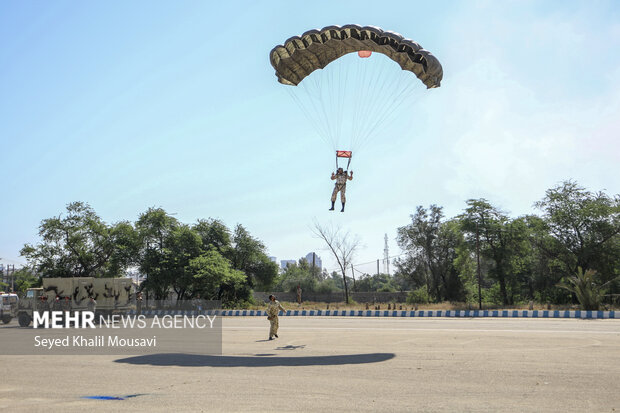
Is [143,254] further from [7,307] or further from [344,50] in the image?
[344,50]

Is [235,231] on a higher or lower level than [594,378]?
higher

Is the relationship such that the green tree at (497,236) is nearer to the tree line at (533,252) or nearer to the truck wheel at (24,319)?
the tree line at (533,252)

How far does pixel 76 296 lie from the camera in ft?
97.9

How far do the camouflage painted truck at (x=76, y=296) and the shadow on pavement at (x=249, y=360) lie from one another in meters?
16.4

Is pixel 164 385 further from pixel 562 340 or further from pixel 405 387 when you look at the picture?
pixel 562 340

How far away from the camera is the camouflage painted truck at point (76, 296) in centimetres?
2766

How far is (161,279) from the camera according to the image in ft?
141

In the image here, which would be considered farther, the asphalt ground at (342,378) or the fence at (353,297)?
the fence at (353,297)

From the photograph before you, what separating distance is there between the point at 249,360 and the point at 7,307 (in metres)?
23.3

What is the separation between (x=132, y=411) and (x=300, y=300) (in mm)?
45058

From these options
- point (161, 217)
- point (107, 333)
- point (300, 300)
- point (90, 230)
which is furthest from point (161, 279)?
point (107, 333)

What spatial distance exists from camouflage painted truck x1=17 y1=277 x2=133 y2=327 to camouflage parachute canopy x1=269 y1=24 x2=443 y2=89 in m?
19.2

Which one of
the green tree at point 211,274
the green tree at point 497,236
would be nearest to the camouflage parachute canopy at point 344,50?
the green tree at point 211,274

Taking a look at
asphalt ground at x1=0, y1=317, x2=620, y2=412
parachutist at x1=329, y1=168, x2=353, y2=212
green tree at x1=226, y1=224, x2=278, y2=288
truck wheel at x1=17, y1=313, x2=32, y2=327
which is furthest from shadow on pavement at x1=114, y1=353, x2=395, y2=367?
green tree at x1=226, y1=224, x2=278, y2=288
